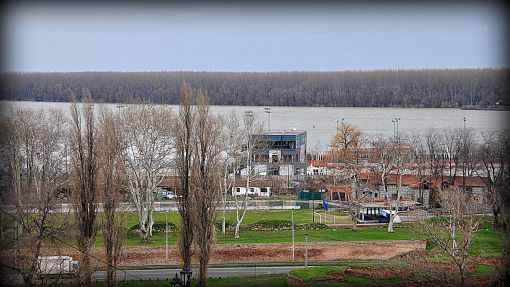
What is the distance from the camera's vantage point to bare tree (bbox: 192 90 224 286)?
329 inches

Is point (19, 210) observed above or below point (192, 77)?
below

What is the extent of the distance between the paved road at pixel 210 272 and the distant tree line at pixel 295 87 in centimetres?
2477

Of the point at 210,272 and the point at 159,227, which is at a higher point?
the point at 159,227

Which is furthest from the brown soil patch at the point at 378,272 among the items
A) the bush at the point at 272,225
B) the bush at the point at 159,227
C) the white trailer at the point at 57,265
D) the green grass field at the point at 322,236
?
the bush at the point at 159,227

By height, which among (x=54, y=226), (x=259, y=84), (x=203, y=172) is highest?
(x=259, y=84)

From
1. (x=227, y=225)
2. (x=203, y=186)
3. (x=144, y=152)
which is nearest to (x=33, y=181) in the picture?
(x=144, y=152)

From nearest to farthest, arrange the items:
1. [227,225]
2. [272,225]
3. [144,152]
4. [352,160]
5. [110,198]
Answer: [110,198] < [144,152] < [272,225] < [227,225] < [352,160]

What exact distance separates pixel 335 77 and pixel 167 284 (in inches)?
1513

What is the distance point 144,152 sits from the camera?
1237cm

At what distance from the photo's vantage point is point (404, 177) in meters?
18.0

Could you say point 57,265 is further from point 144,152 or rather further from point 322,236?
point 322,236

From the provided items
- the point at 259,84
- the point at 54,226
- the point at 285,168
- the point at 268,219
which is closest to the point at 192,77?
the point at 259,84

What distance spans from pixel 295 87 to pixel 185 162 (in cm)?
3583

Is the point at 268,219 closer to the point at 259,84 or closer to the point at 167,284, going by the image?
the point at 167,284
